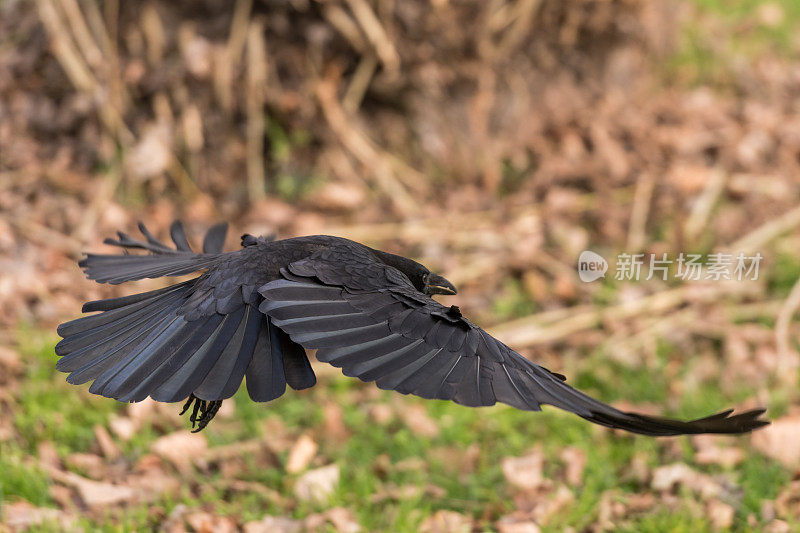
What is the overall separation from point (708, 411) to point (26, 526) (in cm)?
298

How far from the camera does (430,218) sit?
17.9 feet

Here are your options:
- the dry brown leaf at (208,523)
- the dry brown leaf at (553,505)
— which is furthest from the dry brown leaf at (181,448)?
the dry brown leaf at (553,505)

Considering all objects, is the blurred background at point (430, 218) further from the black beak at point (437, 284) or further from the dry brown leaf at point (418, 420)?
the black beak at point (437, 284)

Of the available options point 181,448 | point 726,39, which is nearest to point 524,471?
point 181,448

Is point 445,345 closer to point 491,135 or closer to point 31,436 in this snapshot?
point 31,436

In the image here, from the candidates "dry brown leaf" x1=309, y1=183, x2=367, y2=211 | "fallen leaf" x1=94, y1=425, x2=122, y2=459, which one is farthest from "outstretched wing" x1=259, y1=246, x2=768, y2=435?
"dry brown leaf" x1=309, y1=183, x2=367, y2=211

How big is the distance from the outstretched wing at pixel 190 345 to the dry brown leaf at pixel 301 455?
108cm

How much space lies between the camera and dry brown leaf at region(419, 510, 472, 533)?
294cm

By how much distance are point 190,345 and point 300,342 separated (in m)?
0.38

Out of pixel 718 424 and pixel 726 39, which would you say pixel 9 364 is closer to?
pixel 718 424

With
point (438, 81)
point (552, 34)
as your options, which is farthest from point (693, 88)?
point (438, 81)

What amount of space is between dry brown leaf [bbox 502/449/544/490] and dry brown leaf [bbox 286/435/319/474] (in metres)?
0.84

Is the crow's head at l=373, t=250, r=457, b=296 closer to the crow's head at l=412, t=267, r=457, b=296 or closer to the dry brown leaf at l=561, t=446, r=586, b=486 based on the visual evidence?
the crow's head at l=412, t=267, r=457, b=296

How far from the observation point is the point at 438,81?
5621 millimetres
